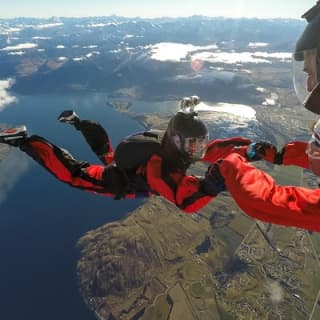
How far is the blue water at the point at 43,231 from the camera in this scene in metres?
57.4

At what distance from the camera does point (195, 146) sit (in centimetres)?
478

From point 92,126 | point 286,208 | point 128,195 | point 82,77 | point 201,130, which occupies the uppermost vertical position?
point 286,208

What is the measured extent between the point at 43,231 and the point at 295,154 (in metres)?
72.0

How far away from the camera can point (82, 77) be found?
18900 cm

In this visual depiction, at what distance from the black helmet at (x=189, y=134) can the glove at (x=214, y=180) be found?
80cm

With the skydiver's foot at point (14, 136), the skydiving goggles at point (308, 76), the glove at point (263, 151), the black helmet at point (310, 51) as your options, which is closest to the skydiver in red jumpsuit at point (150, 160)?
the skydiver's foot at point (14, 136)

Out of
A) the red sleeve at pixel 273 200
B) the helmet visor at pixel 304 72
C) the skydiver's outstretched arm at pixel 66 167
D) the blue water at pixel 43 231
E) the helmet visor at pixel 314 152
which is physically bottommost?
the blue water at pixel 43 231

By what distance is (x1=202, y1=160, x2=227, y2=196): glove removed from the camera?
12.0 feet

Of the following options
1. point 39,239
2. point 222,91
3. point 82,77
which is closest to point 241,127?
point 222,91

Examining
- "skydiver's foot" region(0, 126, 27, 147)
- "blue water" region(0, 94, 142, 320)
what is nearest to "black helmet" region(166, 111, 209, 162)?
"skydiver's foot" region(0, 126, 27, 147)

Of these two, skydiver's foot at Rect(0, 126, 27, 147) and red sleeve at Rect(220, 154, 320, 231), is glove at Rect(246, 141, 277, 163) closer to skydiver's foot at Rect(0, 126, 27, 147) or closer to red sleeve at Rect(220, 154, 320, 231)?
red sleeve at Rect(220, 154, 320, 231)

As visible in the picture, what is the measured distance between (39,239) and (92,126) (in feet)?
222

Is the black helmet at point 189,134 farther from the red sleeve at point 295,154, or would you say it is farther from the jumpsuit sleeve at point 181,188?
the red sleeve at point 295,154

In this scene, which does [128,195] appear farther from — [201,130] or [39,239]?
[39,239]
